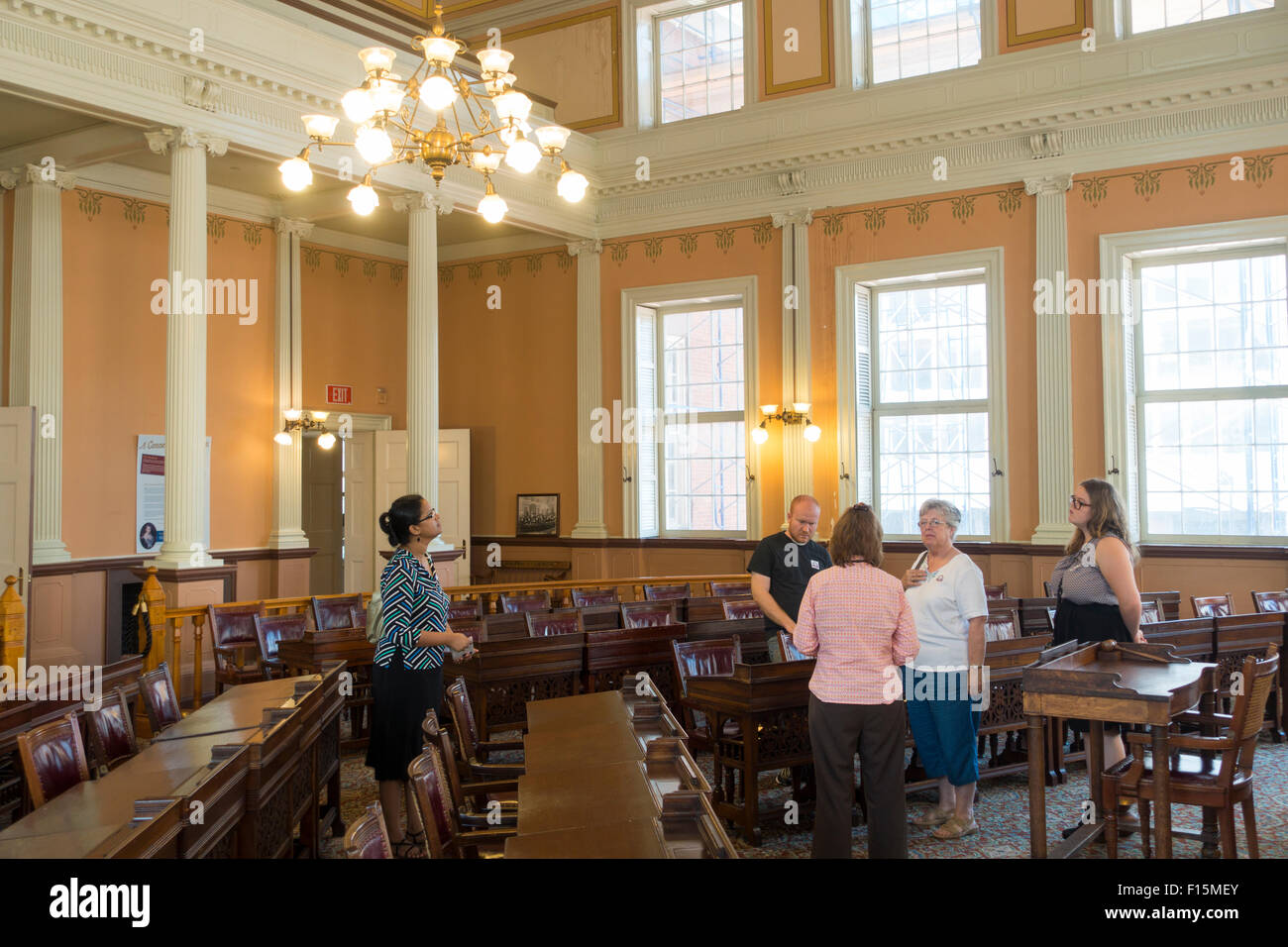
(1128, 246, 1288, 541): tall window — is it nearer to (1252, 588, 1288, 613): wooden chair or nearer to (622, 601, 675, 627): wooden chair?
(1252, 588, 1288, 613): wooden chair

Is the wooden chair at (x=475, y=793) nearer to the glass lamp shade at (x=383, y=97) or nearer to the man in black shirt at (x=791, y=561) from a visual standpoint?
the man in black shirt at (x=791, y=561)

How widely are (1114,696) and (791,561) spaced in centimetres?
198

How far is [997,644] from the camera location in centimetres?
555

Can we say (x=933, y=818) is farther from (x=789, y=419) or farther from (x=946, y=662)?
(x=789, y=419)

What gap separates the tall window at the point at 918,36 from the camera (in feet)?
33.4

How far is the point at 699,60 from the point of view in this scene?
1162 cm

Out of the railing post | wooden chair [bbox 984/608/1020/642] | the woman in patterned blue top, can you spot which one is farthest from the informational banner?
wooden chair [bbox 984/608/1020/642]

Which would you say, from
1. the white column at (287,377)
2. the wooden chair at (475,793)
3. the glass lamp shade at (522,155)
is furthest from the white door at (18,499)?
the wooden chair at (475,793)

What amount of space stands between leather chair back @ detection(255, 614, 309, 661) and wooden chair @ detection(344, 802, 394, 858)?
4.40 meters

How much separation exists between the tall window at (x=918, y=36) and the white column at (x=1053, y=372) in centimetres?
160

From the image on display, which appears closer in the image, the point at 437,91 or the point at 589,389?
the point at 437,91

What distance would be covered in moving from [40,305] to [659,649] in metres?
6.17

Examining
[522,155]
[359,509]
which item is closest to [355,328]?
[359,509]

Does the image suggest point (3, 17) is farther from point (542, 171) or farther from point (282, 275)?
point (542, 171)
